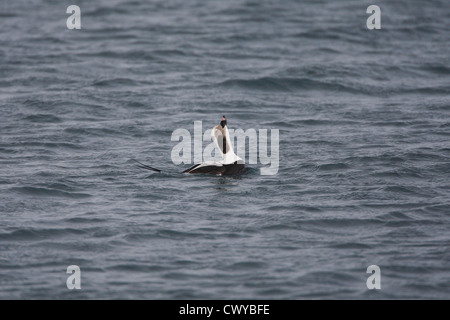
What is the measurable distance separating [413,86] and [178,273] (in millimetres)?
13012

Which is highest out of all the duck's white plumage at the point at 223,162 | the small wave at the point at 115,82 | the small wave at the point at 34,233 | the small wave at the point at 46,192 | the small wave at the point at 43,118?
the small wave at the point at 115,82

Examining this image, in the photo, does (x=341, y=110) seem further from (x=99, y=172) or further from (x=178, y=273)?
(x=178, y=273)

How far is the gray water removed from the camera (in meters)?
11.3

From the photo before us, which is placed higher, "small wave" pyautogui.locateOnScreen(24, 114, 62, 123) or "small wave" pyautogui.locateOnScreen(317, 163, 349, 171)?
"small wave" pyautogui.locateOnScreen(24, 114, 62, 123)

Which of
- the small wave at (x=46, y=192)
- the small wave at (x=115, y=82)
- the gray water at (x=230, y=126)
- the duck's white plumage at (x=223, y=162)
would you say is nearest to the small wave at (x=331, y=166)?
the gray water at (x=230, y=126)

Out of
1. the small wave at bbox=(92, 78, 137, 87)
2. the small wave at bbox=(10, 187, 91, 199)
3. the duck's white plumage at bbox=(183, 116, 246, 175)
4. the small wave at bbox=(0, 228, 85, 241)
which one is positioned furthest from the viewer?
the small wave at bbox=(92, 78, 137, 87)

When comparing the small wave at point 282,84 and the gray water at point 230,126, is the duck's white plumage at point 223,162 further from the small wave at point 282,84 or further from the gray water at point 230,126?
the small wave at point 282,84

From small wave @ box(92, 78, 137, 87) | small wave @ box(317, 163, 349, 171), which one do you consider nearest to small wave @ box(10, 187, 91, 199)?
small wave @ box(317, 163, 349, 171)

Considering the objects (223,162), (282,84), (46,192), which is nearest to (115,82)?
(282,84)

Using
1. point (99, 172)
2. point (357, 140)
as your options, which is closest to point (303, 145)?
point (357, 140)

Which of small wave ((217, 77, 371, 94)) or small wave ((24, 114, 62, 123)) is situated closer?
small wave ((24, 114, 62, 123))

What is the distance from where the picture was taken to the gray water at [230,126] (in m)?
11.3

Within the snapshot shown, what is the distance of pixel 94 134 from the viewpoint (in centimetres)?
1831

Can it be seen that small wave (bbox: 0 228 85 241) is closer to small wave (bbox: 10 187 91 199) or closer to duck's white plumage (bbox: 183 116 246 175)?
small wave (bbox: 10 187 91 199)
